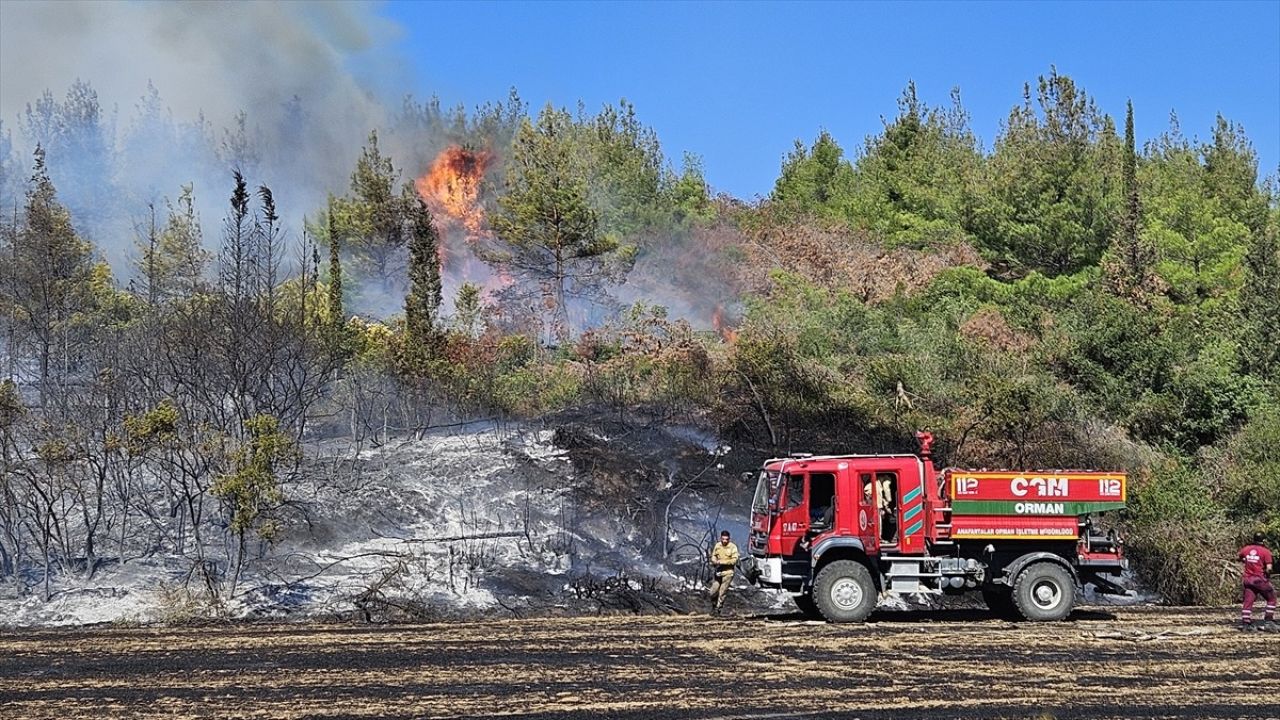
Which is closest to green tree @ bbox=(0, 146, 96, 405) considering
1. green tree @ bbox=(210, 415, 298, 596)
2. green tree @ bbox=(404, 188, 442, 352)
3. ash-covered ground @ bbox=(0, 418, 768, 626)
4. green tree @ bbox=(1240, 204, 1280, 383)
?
green tree @ bbox=(404, 188, 442, 352)

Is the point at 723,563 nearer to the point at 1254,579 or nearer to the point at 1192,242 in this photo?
the point at 1254,579

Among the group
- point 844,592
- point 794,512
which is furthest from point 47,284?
point 844,592

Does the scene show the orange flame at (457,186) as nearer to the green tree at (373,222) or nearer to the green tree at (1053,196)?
the green tree at (373,222)

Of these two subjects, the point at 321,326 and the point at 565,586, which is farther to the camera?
the point at 321,326

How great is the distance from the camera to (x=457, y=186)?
193 feet

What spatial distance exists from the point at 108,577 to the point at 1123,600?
20748mm

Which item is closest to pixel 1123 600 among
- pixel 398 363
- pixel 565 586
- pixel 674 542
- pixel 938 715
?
pixel 674 542

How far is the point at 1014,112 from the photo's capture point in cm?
4428

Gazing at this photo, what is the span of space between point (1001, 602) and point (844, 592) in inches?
142

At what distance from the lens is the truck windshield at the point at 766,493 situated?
21.0 metres

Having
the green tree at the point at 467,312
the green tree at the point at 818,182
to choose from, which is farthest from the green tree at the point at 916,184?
the green tree at the point at 467,312

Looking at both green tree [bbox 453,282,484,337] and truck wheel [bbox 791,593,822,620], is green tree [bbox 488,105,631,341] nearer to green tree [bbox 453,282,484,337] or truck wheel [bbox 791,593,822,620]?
green tree [bbox 453,282,484,337]

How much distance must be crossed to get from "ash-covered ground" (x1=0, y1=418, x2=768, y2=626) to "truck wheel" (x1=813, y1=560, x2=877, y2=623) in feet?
15.0

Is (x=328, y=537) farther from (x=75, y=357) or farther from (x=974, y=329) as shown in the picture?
(x=974, y=329)
